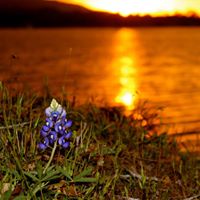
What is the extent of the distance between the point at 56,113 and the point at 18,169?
603mm

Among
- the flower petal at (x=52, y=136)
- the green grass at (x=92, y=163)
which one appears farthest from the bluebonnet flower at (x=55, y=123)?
the green grass at (x=92, y=163)

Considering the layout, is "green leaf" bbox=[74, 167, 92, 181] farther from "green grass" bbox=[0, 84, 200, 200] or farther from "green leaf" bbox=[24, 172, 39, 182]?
"green leaf" bbox=[24, 172, 39, 182]

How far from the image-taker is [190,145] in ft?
28.1

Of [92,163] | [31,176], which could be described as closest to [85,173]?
[31,176]

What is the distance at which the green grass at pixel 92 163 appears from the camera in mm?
4078

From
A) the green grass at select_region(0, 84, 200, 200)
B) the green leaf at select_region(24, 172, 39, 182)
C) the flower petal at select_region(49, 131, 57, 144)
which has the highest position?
the flower petal at select_region(49, 131, 57, 144)

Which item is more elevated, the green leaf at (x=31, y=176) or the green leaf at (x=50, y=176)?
the green leaf at (x=50, y=176)

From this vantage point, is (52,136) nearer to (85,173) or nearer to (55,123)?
(55,123)

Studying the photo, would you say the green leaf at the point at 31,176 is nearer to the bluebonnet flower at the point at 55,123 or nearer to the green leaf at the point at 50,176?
the green leaf at the point at 50,176

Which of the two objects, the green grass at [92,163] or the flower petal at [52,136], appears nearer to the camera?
the flower petal at [52,136]

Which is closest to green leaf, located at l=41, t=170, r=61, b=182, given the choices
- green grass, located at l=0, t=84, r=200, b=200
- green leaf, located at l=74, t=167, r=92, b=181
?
green grass, located at l=0, t=84, r=200, b=200

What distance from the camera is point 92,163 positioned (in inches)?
199

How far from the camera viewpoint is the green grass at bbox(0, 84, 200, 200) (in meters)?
4.08

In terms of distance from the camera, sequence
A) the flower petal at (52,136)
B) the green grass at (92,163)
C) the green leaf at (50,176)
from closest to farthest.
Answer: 1. the green leaf at (50,176)
2. the flower petal at (52,136)
3. the green grass at (92,163)
